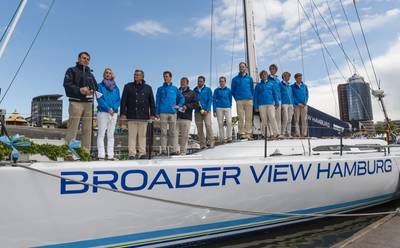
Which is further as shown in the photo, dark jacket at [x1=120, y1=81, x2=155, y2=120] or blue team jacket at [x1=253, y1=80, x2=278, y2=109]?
blue team jacket at [x1=253, y1=80, x2=278, y2=109]

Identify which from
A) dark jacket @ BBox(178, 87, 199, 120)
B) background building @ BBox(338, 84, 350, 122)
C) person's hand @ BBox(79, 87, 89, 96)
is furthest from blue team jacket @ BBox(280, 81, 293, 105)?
person's hand @ BBox(79, 87, 89, 96)

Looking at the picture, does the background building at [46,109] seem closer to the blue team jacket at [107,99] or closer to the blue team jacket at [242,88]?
the blue team jacket at [107,99]

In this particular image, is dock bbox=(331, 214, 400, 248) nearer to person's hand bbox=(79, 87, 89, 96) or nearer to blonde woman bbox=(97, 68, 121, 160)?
blonde woman bbox=(97, 68, 121, 160)

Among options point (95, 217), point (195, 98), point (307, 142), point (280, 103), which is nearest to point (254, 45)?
point (280, 103)

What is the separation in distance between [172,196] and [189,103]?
8.46ft

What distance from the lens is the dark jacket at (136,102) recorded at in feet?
16.4

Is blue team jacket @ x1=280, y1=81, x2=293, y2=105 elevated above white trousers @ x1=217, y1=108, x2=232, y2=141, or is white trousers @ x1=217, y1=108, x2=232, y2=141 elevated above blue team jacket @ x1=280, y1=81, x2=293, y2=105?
blue team jacket @ x1=280, y1=81, x2=293, y2=105

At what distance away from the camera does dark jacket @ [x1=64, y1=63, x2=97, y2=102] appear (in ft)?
15.1

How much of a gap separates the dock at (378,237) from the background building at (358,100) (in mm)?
3915

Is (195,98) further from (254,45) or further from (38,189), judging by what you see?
(38,189)

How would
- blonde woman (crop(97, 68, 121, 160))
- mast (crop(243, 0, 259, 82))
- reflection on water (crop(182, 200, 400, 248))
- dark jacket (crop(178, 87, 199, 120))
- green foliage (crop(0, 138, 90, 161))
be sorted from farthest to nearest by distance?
mast (crop(243, 0, 259, 82)) < dark jacket (crop(178, 87, 199, 120)) < blonde woman (crop(97, 68, 121, 160)) < reflection on water (crop(182, 200, 400, 248)) < green foliage (crop(0, 138, 90, 161))

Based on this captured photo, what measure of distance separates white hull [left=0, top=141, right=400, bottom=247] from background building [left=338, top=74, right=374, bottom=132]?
367 centimetres

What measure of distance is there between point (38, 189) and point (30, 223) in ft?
0.94

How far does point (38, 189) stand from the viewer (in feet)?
10.4
